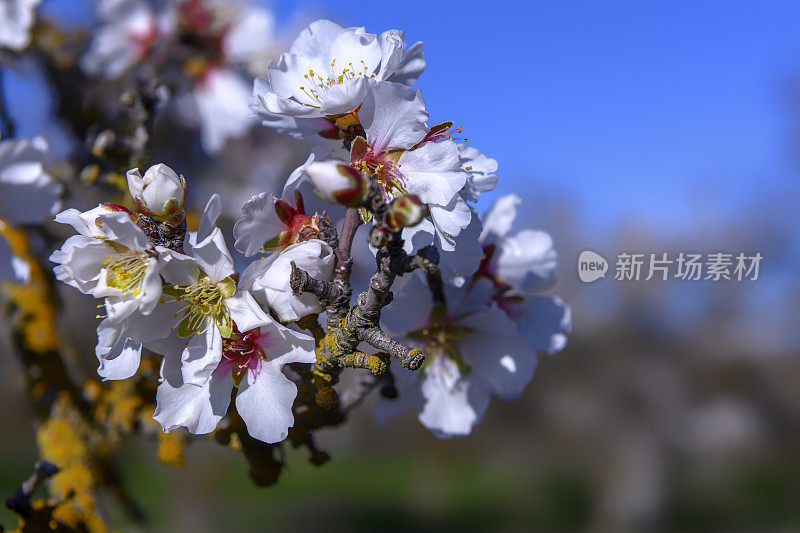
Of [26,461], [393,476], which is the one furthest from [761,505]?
[26,461]

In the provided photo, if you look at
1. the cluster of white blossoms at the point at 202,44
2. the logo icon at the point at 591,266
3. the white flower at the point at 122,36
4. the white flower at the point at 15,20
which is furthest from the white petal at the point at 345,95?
the white flower at the point at 122,36

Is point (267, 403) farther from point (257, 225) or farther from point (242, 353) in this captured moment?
point (257, 225)

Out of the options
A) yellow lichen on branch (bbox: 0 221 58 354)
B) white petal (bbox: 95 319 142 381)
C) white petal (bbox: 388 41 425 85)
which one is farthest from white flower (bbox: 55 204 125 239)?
yellow lichen on branch (bbox: 0 221 58 354)

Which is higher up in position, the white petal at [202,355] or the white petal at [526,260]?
the white petal at [526,260]

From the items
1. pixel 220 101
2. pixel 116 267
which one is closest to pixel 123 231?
pixel 116 267

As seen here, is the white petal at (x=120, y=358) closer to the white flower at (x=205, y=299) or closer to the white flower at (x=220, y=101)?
the white flower at (x=205, y=299)

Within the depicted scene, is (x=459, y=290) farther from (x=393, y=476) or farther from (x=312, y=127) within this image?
(x=393, y=476)
